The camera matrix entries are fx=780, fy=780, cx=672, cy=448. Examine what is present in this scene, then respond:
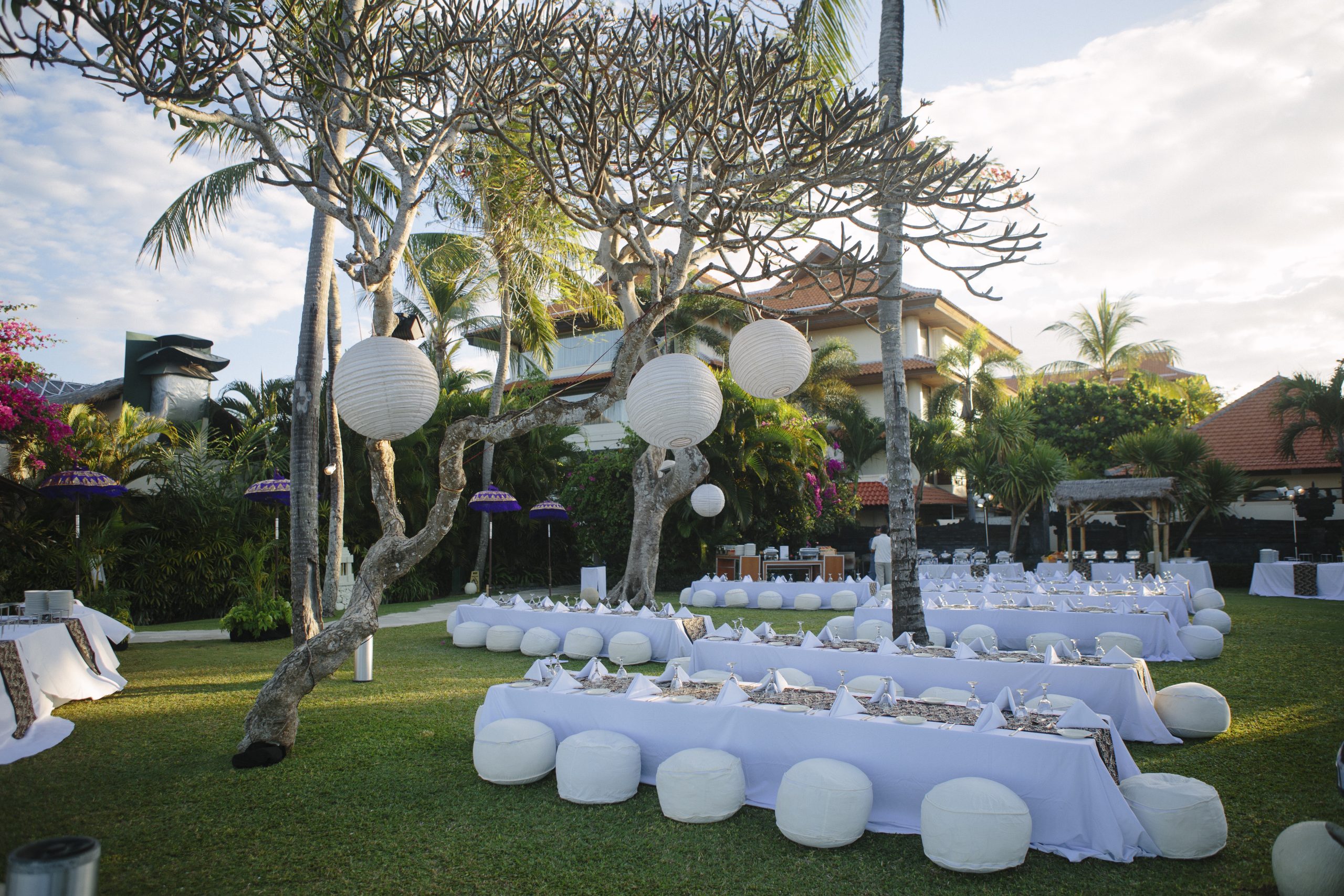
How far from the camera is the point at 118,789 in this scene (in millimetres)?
4492

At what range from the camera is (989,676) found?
596cm

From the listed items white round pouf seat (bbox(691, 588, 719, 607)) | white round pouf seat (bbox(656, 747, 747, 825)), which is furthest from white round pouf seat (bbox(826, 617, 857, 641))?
white round pouf seat (bbox(656, 747, 747, 825))

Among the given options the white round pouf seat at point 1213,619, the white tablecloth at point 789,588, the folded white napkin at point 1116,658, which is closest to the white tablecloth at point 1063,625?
the white round pouf seat at point 1213,619

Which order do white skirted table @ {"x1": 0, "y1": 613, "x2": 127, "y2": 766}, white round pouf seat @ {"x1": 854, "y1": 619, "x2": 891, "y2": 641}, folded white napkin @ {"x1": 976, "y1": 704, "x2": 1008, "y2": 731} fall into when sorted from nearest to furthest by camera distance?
1. folded white napkin @ {"x1": 976, "y1": 704, "x2": 1008, "y2": 731}
2. white skirted table @ {"x1": 0, "y1": 613, "x2": 127, "y2": 766}
3. white round pouf seat @ {"x1": 854, "y1": 619, "x2": 891, "y2": 641}

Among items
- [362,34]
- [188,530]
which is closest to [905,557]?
[362,34]

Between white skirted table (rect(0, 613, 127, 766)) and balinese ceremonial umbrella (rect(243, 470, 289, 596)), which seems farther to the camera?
balinese ceremonial umbrella (rect(243, 470, 289, 596))

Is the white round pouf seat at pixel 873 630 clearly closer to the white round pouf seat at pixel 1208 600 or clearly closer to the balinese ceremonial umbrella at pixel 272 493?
the white round pouf seat at pixel 1208 600

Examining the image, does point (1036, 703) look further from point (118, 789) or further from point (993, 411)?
point (993, 411)

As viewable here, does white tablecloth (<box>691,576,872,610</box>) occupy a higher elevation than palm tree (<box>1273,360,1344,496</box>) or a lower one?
lower

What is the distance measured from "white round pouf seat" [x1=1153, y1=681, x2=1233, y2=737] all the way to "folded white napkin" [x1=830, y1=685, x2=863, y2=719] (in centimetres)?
274

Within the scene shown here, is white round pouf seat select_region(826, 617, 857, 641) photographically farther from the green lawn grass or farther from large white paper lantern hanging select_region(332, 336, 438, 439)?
large white paper lantern hanging select_region(332, 336, 438, 439)

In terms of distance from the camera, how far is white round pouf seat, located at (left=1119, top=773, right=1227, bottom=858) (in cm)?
351

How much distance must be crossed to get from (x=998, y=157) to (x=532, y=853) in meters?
7.09

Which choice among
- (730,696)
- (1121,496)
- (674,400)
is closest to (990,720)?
(730,696)
